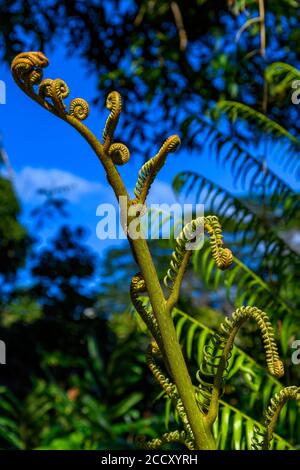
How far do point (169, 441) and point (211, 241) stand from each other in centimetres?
30

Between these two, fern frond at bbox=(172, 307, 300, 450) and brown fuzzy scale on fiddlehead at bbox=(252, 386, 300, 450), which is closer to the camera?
brown fuzzy scale on fiddlehead at bbox=(252, 386, 300, 450)

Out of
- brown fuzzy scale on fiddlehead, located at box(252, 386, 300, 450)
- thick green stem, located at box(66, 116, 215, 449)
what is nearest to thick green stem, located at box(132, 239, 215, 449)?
thick green stem, located at box(66, 116, 215, 449)

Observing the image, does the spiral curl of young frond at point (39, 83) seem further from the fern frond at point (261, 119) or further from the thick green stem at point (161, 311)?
the fern frond at point (261, 119)

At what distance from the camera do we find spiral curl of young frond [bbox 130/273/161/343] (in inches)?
37.8

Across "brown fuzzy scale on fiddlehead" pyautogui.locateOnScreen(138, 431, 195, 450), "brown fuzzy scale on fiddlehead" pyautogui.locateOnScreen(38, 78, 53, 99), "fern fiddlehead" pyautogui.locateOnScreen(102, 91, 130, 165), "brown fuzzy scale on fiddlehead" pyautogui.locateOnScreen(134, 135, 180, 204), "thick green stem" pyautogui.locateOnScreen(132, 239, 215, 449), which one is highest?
"brown fuzzy scale on fiddlehead" pyautogui.locateOnScreen(38, 78, 53, 99)

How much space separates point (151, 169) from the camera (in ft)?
3.19

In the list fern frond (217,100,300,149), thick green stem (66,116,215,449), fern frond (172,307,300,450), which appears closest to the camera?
thick green stem (66,116,215,449)

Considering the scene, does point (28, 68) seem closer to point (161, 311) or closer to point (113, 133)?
point (113, 133)

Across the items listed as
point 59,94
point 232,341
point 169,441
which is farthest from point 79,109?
point 169,441

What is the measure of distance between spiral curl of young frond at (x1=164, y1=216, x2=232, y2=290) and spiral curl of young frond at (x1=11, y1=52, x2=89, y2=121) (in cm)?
23

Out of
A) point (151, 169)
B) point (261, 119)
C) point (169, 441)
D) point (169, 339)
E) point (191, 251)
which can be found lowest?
point (169, 441)

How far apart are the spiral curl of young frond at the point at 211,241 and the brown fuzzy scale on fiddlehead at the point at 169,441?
0.21 metres

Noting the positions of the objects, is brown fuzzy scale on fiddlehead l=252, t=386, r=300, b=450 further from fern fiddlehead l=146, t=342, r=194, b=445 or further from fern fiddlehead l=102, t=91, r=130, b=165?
fern fiddlehead l=102, t=91, r=130, b=165
